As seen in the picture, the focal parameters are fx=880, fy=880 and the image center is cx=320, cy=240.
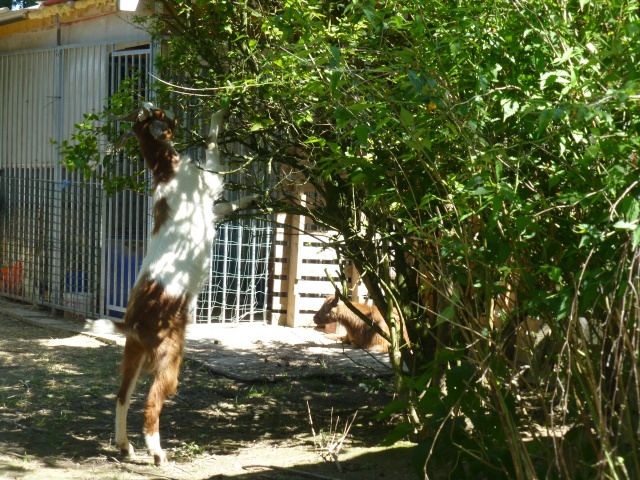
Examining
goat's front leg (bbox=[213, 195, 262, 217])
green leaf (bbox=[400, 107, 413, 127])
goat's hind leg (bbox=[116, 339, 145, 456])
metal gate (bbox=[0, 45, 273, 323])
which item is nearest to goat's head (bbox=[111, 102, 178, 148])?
goat's front leg (bbox=[213, 195, 262, 217])

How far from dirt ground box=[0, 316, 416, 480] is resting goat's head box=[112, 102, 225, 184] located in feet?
6.68

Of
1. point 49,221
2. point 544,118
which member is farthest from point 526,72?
point 49,221

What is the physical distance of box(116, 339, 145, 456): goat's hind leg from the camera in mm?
6250

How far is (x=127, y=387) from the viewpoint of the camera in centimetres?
628

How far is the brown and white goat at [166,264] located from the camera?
6.18 metres

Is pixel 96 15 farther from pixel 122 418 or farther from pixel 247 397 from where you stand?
pixel 122 418

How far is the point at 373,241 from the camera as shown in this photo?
21.1 ft

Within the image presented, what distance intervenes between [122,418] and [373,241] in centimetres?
220

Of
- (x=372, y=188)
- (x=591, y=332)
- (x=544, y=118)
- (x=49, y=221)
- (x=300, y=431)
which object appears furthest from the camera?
(x=49, y=221)

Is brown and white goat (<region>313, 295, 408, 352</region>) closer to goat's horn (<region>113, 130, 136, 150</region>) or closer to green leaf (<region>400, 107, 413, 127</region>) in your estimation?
goat's horn (<region>113, 130, 136, 150</region>)

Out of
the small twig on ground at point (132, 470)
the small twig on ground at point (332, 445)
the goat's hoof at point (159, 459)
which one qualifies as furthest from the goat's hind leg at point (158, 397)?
the small twig on ground at point (332, 445)

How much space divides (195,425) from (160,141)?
2.43 m

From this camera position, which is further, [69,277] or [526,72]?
[69,277]

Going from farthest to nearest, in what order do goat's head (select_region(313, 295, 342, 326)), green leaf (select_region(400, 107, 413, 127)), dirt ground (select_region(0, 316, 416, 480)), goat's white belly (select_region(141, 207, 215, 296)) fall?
goat's head (select_region(313, 295, 342, 326))
goat's white belly (select_region(141, 207, 215, 296))
dirt ground (select_region(0, 316, 416, 480))
green leaf (select_region(400, 107, 413, 127))
